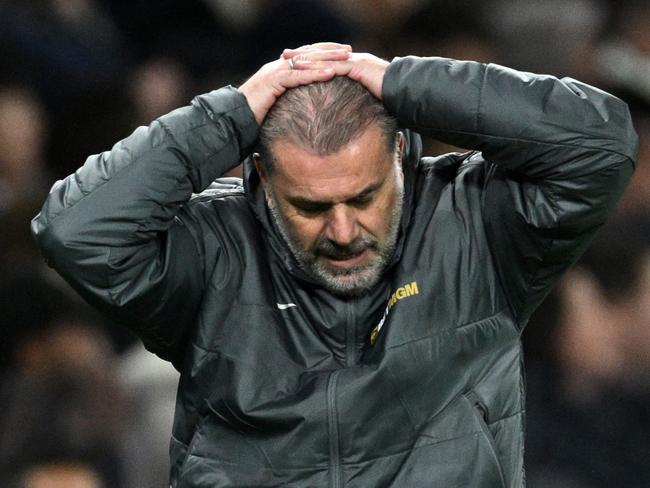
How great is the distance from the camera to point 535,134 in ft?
4.85

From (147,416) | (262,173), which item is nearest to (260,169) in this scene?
(262,173)

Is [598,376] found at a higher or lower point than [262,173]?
lower

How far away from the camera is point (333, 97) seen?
156cm

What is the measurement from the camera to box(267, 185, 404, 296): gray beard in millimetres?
1579

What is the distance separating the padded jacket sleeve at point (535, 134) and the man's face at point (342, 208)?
0.26 feet

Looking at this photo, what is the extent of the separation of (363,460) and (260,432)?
139mm

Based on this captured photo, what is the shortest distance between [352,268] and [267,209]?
15 cm

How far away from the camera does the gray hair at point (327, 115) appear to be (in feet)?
5.07

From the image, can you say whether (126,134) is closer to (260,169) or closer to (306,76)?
(260,169)

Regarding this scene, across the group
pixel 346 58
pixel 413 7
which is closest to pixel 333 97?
pixel 346 58

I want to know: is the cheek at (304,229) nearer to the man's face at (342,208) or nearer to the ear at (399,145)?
the man's face at (342,208)

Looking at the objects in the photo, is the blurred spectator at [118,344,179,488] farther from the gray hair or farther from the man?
the gray hair

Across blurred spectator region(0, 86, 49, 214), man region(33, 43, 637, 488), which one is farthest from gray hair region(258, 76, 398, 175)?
blurred spectator region(0, 86, 49, 214)

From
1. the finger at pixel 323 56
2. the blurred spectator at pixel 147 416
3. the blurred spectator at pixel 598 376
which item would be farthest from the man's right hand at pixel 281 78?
the blurred spectator at pixel 598 376
